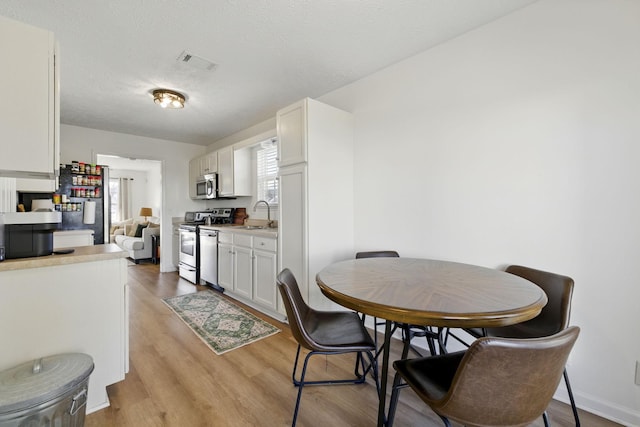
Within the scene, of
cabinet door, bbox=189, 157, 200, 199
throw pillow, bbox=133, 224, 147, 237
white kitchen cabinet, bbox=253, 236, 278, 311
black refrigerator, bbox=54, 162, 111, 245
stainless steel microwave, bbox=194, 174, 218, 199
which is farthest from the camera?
throw pillow, bbox=133, 224, 147, 237

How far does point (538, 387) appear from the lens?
87cm

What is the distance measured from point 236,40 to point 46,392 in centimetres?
237

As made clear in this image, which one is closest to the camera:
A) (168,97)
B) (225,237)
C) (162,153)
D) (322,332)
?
(322,332)

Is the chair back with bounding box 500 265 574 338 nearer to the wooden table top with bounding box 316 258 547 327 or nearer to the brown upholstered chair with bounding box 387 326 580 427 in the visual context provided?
the wooden table top with bounding box 316 258 547 327

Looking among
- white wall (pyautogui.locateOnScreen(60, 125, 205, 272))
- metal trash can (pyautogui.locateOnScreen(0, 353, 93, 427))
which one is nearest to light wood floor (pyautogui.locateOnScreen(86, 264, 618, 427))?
metal trash can (pyautogui.locateOnScreen(0, 353, 93, 427))

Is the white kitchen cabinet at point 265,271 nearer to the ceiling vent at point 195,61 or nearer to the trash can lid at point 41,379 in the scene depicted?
the trash can lid at point 41,379

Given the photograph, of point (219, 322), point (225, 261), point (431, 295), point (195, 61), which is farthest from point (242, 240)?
point (431, 295)

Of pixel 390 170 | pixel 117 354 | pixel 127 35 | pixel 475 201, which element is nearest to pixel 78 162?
pixel 127 35

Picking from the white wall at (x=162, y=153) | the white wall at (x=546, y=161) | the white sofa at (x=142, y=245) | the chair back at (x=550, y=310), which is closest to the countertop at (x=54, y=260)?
the white wall at (x=546, y=161)

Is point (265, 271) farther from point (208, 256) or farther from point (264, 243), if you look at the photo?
point (208, 256)

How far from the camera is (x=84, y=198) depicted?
13.2 ft

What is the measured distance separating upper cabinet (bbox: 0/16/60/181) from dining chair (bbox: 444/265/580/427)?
8.35 ft

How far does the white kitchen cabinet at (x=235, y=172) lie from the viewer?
414cm

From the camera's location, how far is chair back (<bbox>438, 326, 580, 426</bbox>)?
82 cm
